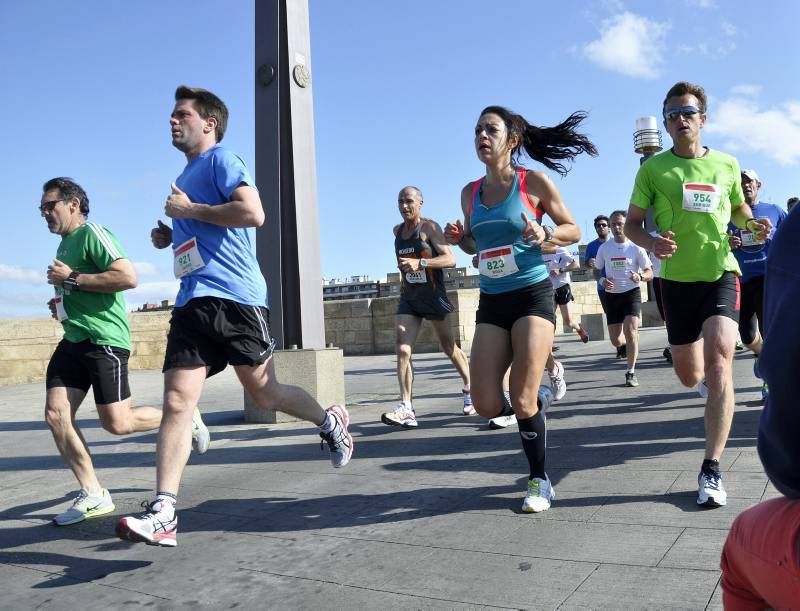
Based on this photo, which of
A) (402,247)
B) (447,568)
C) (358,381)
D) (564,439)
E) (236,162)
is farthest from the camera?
(358,381)

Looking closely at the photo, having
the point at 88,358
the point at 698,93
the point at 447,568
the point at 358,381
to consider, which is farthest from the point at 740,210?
the point at 358,381

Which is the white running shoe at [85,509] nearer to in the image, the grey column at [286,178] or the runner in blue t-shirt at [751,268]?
the grey column at [286,178]

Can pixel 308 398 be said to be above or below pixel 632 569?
above

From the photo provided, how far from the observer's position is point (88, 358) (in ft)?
13.6

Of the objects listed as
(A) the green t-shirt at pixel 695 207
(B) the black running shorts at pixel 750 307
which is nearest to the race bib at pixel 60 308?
(A) the green t-shirt at pixel 695 207

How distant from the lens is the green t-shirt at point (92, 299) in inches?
165

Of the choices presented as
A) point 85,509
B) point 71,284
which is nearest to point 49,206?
point 71,284

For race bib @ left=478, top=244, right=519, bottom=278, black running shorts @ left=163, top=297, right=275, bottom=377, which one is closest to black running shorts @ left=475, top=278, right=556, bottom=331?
race bib @ left=478, top=244, right=519, bottom=278

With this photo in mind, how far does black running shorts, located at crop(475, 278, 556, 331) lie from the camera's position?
3.95m

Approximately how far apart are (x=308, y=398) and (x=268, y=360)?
1.40 ft

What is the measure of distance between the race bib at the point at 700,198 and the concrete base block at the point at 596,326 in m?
14.0

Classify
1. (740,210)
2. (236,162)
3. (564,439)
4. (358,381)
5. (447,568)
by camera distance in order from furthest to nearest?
(358,381) < (564,439) < (740,210) < (236,162) < (447,568)

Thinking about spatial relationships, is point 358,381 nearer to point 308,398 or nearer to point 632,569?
point 308,398

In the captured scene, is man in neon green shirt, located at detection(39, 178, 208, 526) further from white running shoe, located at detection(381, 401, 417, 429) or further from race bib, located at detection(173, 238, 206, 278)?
white running shoe, located at detection(381, 401, 417, 429)
